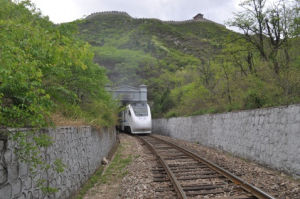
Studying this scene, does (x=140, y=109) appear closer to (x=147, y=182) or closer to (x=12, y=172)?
(x=147, y=182)

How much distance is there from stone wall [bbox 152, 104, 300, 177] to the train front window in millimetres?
9476

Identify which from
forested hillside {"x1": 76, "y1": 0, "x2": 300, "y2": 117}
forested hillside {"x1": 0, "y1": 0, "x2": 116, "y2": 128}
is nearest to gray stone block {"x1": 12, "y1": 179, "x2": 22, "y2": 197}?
forested hillside {"x1": 0, "y1": 0, "x2": 116, "y2": 128}

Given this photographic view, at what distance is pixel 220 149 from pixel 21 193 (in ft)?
33.0

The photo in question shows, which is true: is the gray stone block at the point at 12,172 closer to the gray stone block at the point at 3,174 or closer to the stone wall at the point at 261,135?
the gray stone block at the point at 3,174

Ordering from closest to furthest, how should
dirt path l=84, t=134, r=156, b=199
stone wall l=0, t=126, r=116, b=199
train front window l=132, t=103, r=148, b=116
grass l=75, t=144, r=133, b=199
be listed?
1. stone wall l=0, t=126, r=116, b=199
2. dirt path l=84, t=134, r=156, b=199
3. grass l=75, t=144, r=133, b=199
4. train front window l=132, t=103, r=148, b=116

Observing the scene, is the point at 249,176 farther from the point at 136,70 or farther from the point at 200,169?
the point at 136,70

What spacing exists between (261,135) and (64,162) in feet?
20.5

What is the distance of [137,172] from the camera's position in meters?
7.60

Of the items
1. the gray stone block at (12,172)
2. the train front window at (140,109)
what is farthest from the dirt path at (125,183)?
the train front window at (140,109)

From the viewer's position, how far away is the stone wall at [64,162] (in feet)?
9.66

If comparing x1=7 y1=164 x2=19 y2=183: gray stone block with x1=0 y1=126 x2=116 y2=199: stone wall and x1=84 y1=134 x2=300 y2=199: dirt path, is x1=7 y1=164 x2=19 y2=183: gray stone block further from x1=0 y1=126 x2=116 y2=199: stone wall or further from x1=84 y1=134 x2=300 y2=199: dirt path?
x1=84 y1=134 x2=300 y2=199: dirt path

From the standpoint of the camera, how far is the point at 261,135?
834 centimetres

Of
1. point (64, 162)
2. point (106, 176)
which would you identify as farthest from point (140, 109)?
point (64, 162)

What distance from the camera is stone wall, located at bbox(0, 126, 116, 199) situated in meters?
2.95
